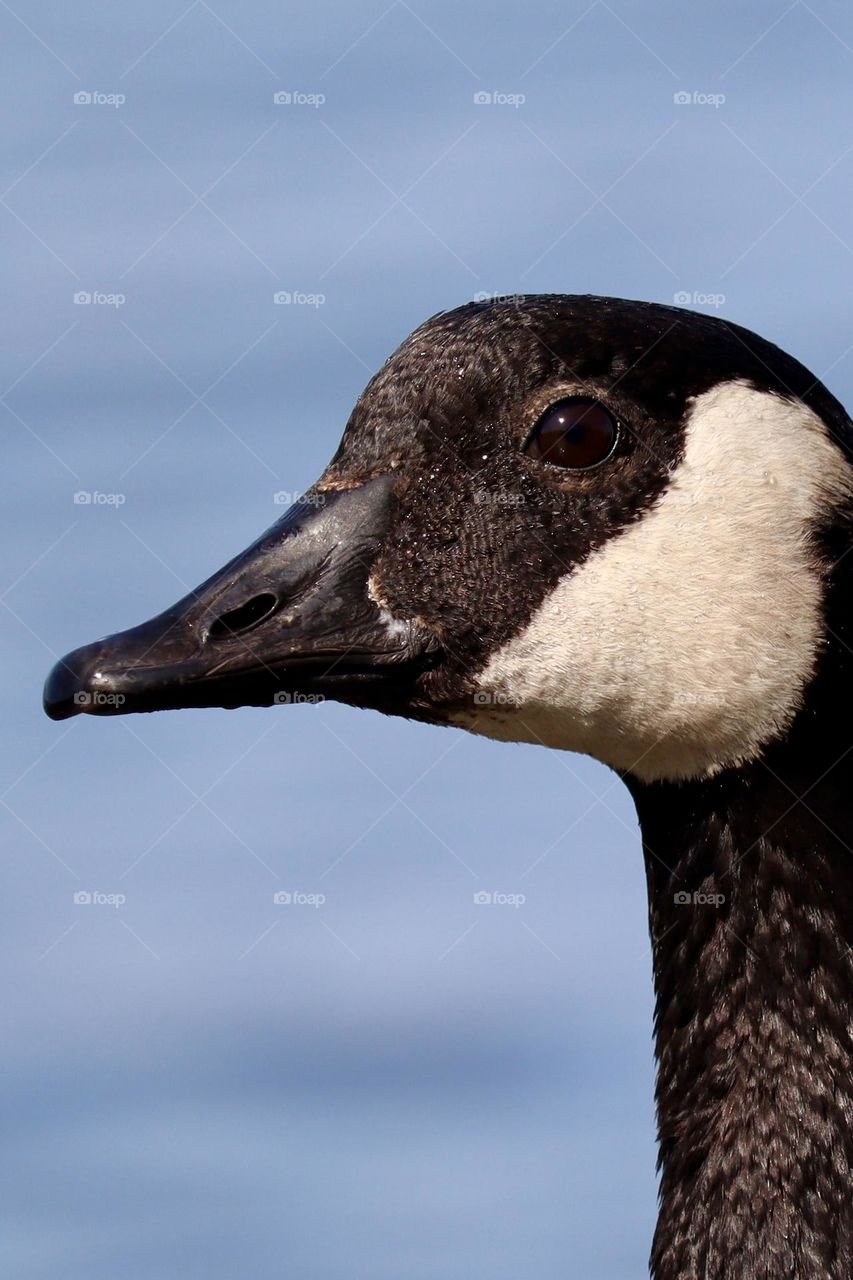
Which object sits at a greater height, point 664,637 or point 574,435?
point 574,435

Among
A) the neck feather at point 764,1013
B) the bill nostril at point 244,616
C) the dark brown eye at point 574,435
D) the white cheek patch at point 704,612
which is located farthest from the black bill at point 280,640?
the neck feather at point 764,1013

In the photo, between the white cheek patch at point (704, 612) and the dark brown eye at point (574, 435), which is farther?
the dark brown eye at point (574, 435)

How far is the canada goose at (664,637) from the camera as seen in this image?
4.38 m

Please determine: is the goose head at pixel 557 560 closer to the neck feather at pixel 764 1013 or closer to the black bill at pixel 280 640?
the black bill at pixel 280 640

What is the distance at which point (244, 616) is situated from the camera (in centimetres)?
459

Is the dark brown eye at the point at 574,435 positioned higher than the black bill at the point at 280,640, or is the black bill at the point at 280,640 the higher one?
the dark brown eye at the point at 574,435

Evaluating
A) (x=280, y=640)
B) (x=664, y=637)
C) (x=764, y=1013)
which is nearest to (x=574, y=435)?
(x=664, y=637)

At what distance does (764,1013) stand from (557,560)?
50.9 inches

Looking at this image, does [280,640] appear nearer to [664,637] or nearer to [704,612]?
[664,637]

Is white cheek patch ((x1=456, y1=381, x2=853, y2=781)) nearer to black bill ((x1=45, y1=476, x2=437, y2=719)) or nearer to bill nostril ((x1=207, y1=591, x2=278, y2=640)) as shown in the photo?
black bill ((x1=45, y1=476, x2=437, y2=719))

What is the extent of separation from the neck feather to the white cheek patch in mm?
194

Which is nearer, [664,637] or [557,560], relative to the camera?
[664,637]

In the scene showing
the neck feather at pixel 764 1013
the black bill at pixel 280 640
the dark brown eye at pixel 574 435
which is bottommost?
the neck feather at pixel 764 1013

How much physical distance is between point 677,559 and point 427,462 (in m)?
0.73
